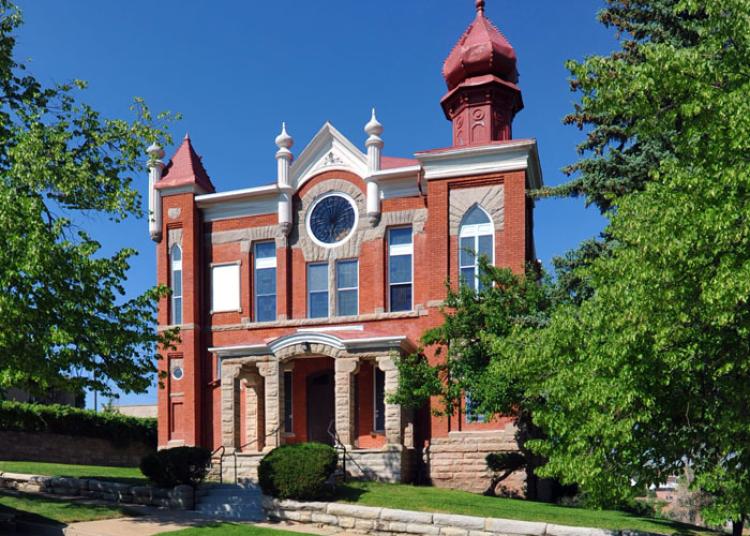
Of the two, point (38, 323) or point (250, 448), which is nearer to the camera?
point (38, 323)

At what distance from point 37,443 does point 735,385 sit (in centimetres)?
2638

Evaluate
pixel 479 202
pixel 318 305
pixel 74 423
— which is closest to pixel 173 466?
pixel 318 305

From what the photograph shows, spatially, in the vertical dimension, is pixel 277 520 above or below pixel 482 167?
below

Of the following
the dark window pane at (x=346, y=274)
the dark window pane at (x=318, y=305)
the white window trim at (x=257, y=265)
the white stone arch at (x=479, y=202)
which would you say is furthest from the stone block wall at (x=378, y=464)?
the white window trim at (x=257, y=265)

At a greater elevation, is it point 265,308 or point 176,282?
point 176,282

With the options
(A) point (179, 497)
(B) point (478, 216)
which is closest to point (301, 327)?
(B) point (478, 216)

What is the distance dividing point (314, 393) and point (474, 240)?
7307 millimetres

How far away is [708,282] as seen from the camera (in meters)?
10.8

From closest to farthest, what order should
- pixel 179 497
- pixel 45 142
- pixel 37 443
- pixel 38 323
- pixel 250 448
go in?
pixel 38 323 → pixel 45 142 → pixel 179 497 → pixel 250 448 → pixel 37 443

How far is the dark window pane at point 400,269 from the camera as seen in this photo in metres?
26.5

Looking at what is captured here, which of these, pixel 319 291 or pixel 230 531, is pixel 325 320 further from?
pixel 230 531

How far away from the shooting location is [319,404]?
27406 millimetres

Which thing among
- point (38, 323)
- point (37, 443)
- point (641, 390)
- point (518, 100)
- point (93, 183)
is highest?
point (518, 100)

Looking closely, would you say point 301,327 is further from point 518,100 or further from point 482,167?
point 518,100
